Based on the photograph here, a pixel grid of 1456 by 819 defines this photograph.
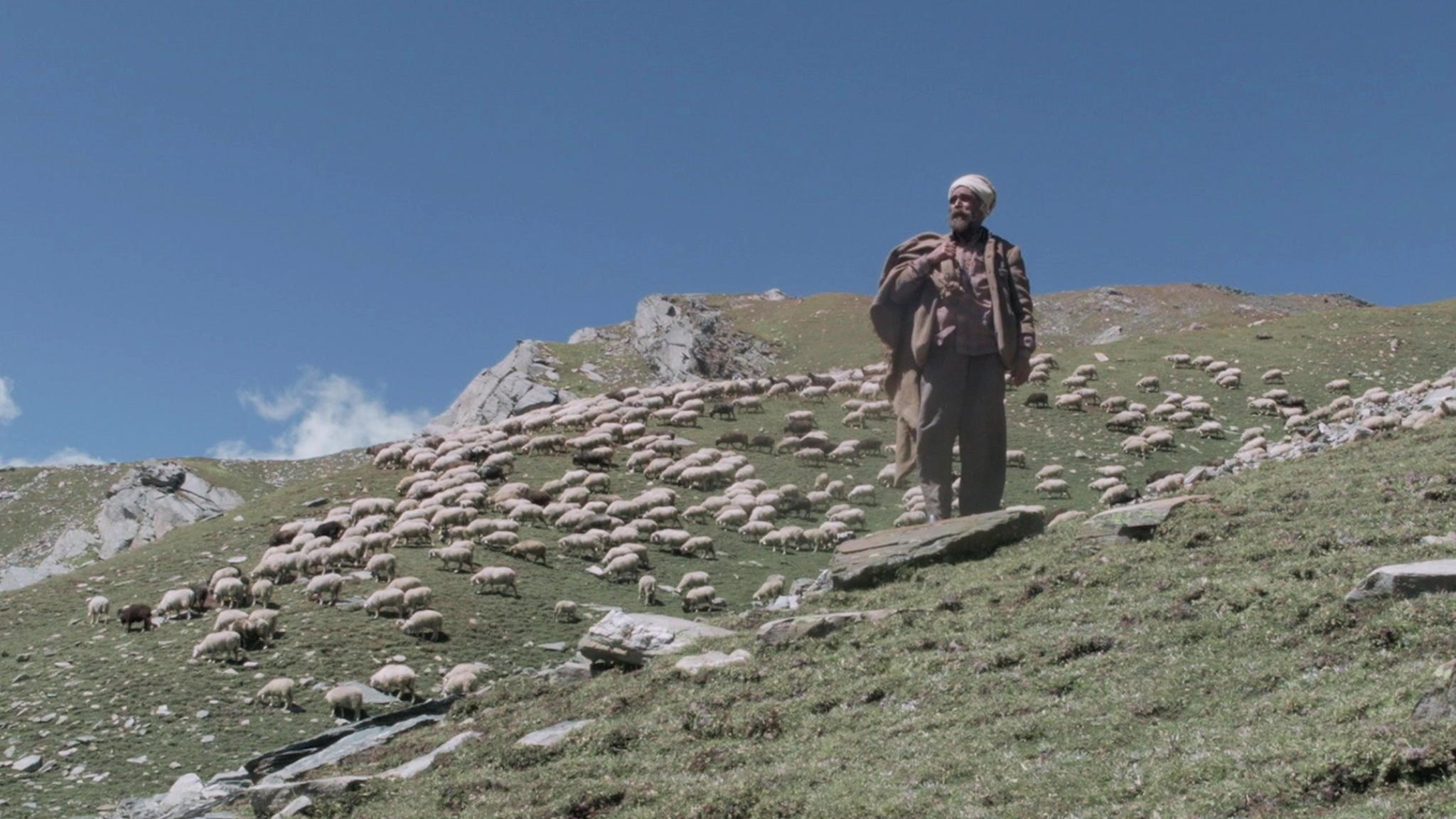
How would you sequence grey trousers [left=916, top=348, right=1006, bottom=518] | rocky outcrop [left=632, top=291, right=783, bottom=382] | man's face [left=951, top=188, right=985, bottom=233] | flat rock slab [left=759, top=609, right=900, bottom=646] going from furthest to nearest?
1. rocky outcrop [left=632, top=291, right=783, bottom=382]
2. man's face [left=951, top=188, right=985, bottom=233]
3. grey trousers [left=916, top=348, right=1006, bottom=518]
4. flat rock slab [left=759, top=609, right=900, bottom=646]

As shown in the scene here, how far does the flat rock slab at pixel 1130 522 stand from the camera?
1440cm

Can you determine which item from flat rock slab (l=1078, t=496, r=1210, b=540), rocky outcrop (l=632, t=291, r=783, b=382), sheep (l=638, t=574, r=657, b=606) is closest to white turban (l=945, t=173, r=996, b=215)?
flat rock slab (l=1078, t=496, r=1210, b=540)

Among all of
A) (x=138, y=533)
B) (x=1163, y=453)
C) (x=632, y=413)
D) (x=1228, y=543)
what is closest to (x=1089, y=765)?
(x=1228, y=543)

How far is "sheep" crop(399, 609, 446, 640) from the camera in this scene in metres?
19.4

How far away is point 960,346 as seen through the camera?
16375 mm

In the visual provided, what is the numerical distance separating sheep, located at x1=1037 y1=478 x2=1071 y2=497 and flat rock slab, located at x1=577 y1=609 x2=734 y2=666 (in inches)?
627

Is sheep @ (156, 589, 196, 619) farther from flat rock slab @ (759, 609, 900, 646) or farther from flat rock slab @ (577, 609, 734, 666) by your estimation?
flat rock slab @ (759, 609, 900, 646)

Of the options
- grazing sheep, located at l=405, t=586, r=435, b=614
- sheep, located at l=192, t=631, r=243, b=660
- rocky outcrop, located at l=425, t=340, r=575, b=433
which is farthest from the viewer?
rocky outcrop, located at l=425, t=340, r=575, b=433

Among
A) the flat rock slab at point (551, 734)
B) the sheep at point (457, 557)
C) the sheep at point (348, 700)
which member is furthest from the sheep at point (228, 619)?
the flat rock slab at point (551, 734)

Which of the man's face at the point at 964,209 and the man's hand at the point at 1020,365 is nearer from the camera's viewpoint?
the man's hand at the point at 1020,365

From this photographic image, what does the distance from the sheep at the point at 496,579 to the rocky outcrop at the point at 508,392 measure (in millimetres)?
45727

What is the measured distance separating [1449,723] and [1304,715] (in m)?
1.23

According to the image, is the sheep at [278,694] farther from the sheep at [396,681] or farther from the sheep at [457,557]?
the sheep at [457,557]

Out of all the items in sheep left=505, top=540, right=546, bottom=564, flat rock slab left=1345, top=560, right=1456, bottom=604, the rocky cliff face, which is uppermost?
the rocky cliff face
